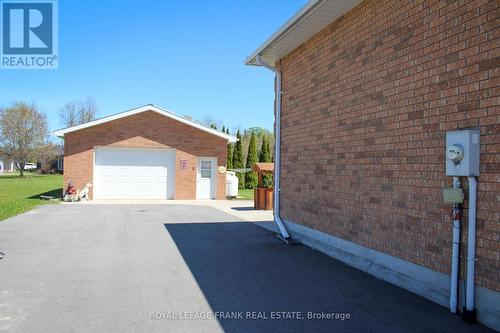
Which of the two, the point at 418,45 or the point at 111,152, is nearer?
the point at 418,45

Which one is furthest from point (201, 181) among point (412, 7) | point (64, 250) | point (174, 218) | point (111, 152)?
point (412, 7)

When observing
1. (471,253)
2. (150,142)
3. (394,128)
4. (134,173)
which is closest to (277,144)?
(394,128)

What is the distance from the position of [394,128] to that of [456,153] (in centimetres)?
142

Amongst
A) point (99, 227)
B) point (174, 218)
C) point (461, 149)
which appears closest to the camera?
point (461, 149)

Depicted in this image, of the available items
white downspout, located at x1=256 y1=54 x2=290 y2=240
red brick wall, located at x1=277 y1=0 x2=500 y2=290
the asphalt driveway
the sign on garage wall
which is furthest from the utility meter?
the sign on garage wall

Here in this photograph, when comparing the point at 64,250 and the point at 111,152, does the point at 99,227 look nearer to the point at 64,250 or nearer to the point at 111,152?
the point at 64,250

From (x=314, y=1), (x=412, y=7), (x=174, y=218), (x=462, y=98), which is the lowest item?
(x=174, y=218)

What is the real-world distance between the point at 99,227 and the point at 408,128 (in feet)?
27.6

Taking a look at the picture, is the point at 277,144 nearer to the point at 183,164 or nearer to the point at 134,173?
the point at 183,164

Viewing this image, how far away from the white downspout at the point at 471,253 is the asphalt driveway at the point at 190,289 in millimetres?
173

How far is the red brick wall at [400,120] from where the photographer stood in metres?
4.26

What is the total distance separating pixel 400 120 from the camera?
5539 mm

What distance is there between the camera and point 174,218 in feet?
42.8

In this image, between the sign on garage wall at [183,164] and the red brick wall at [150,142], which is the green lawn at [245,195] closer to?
the red brick wall at [150,142]
